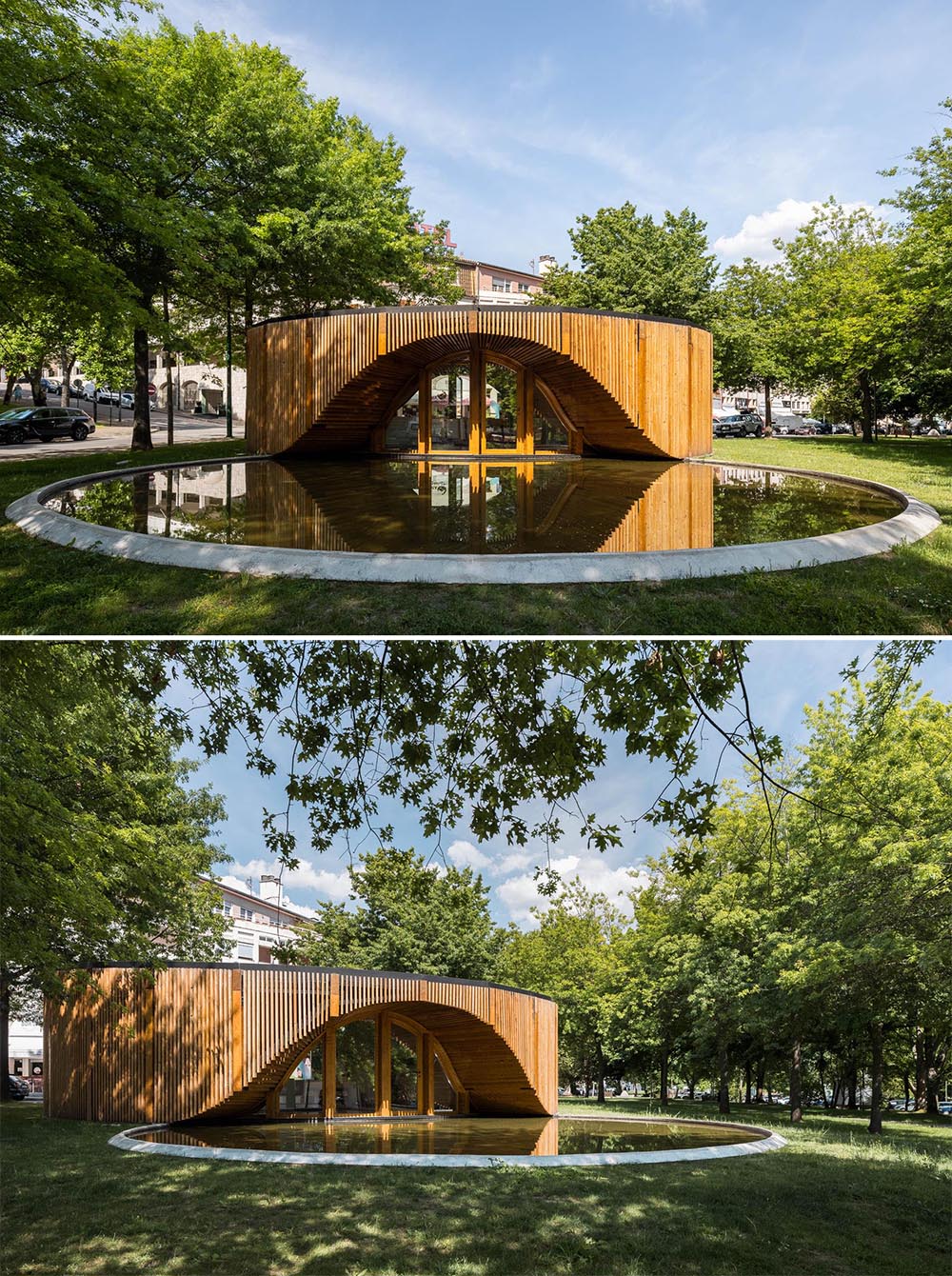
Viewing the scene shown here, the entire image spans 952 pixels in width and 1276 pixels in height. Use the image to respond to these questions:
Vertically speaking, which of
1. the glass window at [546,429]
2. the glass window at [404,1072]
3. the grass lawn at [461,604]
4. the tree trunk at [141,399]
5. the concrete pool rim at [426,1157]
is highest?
the tree trunk at [141,399]

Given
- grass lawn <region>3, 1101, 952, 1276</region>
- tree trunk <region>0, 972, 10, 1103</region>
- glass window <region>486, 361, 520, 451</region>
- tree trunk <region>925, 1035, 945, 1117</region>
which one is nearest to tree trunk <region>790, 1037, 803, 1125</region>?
tree trunk <region>925, 1035, 945, 1117</region>

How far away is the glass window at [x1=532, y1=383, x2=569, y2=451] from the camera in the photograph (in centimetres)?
2289

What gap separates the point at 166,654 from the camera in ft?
21.7

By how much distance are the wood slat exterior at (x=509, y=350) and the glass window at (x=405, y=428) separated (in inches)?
47.2

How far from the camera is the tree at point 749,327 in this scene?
141 feet

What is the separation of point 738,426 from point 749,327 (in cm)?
624

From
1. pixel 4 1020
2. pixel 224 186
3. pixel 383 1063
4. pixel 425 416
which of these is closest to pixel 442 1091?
pixel 383 1063

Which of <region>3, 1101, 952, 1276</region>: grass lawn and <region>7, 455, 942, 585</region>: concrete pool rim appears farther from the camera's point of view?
<region>7, 455, 942, 585</region>: concrete pool rim

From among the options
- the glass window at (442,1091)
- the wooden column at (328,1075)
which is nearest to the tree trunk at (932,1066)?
the glass window at (442,1091)

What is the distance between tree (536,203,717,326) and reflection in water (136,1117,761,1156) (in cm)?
3503

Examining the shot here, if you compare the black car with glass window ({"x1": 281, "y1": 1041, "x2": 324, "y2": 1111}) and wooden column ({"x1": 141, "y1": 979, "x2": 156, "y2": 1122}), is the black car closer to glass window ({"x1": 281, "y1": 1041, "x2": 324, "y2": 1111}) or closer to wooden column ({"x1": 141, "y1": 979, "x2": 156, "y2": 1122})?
wooden column ({"x1": 141, "y1": 979, "x2": 156, "y2": 1122})

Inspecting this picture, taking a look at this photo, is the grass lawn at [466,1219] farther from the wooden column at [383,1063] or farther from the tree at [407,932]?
the tree at [407,932]

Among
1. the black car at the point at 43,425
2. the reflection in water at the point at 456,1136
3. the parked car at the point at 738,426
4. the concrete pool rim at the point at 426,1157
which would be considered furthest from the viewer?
the parked car at the point at 738,426

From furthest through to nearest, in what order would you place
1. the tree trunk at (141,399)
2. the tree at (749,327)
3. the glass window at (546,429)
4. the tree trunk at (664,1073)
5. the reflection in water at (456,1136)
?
1. the tree at (749,327)
2. the tree trunk at (664,1073)
3. the tree trunk at (141,399)
4. the glass window at (546,429)
5. the reflection in water at (456,1136)
